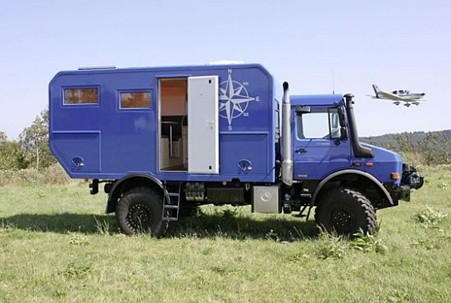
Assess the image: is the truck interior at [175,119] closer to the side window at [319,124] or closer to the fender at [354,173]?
the side window at [319,124]

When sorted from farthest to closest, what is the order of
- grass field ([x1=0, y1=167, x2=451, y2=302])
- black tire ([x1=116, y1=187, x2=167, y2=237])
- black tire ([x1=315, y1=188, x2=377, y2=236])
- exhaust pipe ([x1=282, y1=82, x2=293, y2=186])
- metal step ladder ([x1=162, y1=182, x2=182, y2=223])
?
black tire ([x1=116, y1=187, x2=167, y2=237]) < metal step ladder ([x1=162, y1=182, x2=182, y2=223]) < exhaust pipe ([x1=282, y1=82, x2=293, y2=186]) < black tire ([x1=315, y1=188, x2=377, y2=236]) < grass field ([x1=0, y1=167, x2=451, y2=302])

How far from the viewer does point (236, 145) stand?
8.79 metres

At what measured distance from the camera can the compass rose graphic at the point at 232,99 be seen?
28.5 ft

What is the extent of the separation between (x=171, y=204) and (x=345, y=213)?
3300 mm

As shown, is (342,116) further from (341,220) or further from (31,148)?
(31,148)

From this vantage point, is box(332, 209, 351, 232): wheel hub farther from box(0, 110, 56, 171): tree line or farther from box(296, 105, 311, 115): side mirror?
box(0, 110, 56, 171): tree line

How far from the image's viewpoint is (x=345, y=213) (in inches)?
332

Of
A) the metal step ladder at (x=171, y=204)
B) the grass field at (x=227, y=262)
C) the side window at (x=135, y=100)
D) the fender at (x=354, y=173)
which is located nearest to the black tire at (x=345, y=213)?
the fender at (x=354, y=173)

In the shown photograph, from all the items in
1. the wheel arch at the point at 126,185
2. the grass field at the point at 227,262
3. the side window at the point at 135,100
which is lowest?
the grass field at the point at 227,262

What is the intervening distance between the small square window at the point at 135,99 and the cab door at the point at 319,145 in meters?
2.88

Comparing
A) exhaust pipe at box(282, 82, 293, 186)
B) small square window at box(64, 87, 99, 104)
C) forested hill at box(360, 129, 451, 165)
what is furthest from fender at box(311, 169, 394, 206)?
forested hill at box(360, 129, 451, 165)

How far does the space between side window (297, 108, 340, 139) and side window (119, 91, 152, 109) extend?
2.95 metres

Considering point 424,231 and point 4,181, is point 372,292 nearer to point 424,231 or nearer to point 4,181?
point 424,231

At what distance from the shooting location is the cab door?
8578 millimetres
